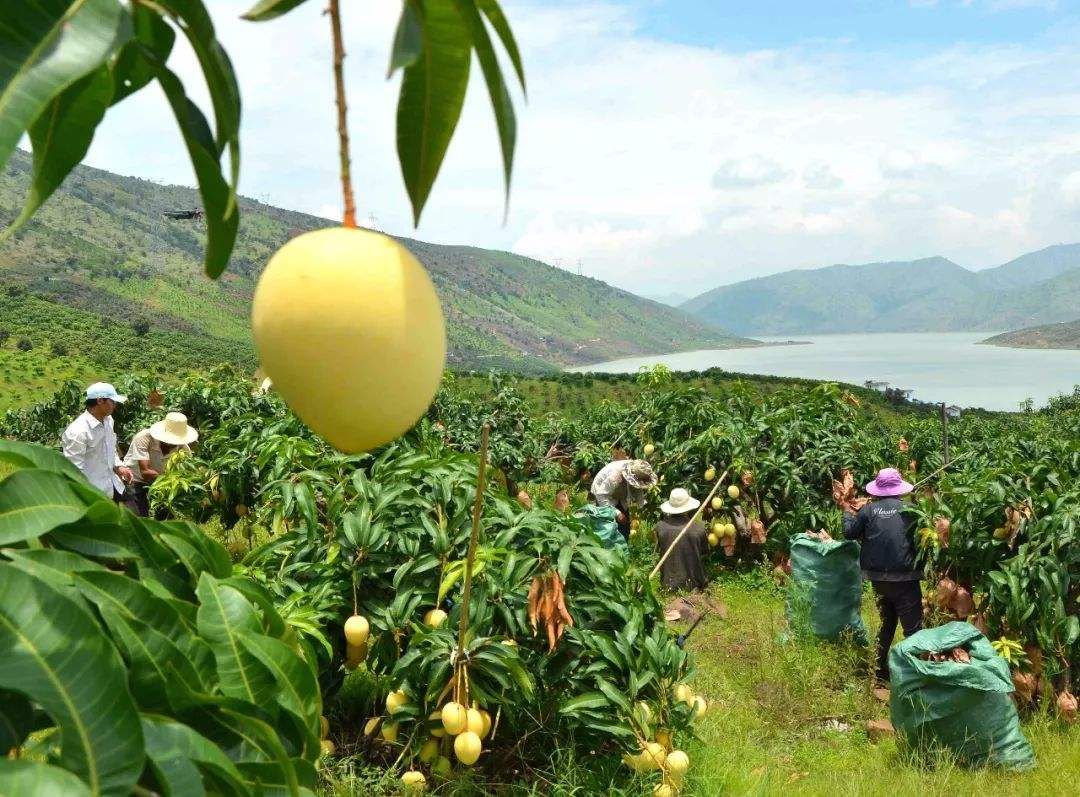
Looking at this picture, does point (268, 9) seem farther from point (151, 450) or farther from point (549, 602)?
point (151, 450)

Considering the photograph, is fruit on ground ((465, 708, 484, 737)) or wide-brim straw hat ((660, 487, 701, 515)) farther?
wide-brim straw hat ((660, 487, 701, 515))

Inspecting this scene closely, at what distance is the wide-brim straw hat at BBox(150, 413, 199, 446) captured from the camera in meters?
6.84

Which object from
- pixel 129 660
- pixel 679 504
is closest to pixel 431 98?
pixel 129 660

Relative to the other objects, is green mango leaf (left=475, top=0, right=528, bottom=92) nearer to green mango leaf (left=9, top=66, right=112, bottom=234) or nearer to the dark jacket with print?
green mango leaf (left=9, top=66, right=112, bottom=234)

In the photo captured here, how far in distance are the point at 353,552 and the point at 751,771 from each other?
214cm

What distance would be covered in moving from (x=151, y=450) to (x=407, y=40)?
7.18m

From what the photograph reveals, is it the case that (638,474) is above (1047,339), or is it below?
below

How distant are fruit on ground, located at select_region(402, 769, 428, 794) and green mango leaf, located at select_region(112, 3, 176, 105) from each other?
280cm

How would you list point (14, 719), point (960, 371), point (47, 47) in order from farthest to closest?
point (960, 371) → point (14, 719) → point (47, 47)

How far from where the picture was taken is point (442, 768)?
3.03 m

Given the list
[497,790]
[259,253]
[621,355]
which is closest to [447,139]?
[497,790]

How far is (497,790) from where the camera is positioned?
128 inches

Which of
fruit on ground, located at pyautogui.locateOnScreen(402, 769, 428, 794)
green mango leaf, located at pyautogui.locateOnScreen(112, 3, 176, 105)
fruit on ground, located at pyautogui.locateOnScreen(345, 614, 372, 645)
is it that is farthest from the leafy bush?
fruit on ground, located at pyautogui.locateOnScreen(402, 769, 428, 794)

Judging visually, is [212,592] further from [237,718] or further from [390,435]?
[390,435]
